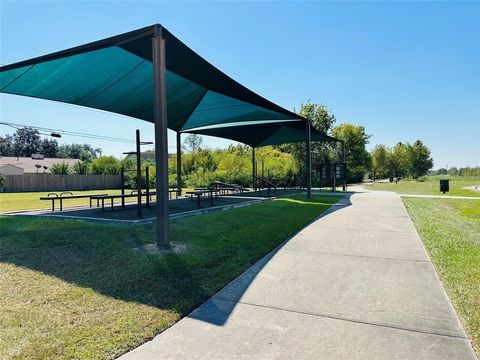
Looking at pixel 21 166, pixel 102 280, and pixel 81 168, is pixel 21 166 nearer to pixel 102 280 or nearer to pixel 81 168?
pixel 81 168

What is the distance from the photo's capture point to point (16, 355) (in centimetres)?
217

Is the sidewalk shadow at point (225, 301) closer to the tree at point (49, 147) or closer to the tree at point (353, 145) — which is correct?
the tree at point (353, 145)

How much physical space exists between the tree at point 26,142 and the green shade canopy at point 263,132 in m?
60.2

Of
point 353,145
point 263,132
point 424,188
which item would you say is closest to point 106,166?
point 263,132

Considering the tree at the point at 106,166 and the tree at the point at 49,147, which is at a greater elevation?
the tree at the point at 49,147

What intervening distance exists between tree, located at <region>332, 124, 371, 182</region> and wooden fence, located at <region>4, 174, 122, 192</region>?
23.7 metres

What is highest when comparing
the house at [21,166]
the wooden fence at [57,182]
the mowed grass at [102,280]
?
the house at [21,166]

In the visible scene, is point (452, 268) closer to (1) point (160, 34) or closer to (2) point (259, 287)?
(2) point (259, 287)

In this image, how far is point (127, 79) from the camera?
8727 millimetres

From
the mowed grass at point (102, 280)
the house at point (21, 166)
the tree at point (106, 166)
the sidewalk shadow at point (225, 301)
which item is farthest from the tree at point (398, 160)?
the sidewalk shadow at point (225, 301)

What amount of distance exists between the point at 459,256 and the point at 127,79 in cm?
844

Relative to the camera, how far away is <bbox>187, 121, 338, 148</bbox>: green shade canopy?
15.9m

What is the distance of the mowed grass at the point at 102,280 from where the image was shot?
242cm

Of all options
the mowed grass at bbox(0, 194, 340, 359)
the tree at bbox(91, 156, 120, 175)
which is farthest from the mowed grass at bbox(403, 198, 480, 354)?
the tree at bbox(91, 156, 120, 175)
